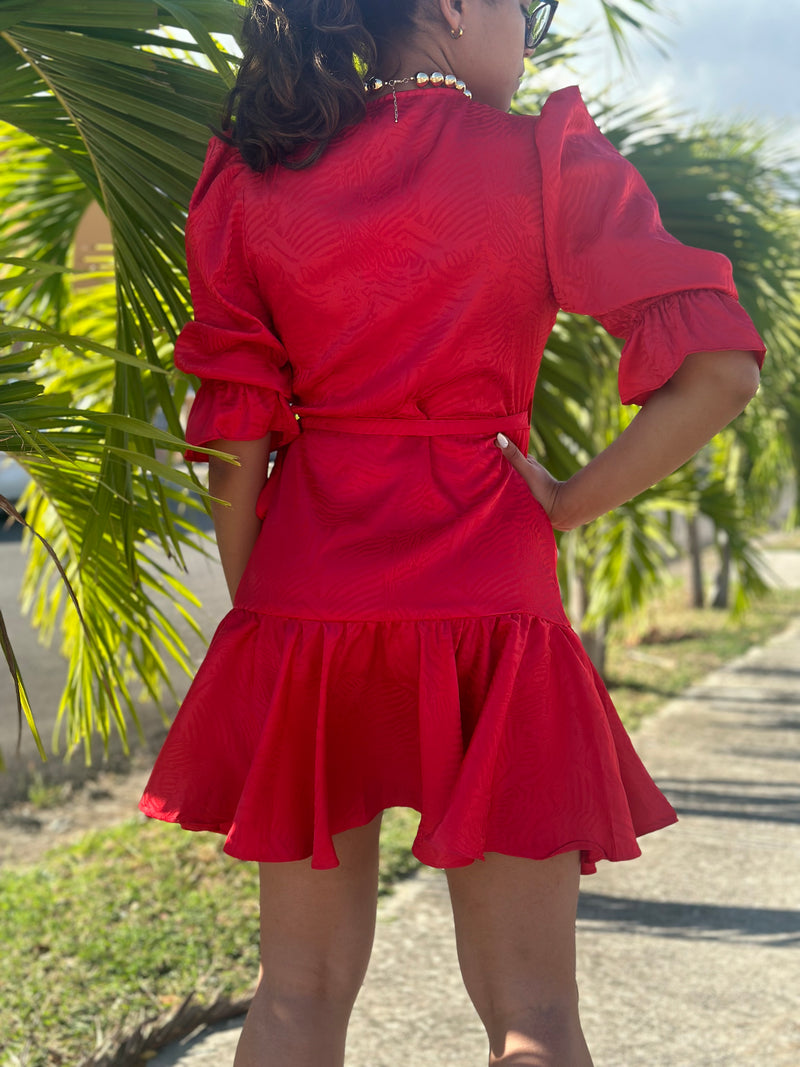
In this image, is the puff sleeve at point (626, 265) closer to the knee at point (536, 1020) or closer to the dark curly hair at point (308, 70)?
the dark curly hair at point (308, 70)

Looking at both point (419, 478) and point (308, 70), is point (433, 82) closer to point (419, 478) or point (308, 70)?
point (308, 70)

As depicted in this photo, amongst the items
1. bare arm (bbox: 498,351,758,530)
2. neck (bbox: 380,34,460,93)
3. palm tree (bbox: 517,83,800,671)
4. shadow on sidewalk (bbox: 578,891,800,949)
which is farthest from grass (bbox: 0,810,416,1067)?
neck (bbox: 380,34,460,93)

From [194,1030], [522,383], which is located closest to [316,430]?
[522,383]

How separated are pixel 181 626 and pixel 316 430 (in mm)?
3300

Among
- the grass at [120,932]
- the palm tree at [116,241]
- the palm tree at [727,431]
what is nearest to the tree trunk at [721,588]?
the palm tree at [727,431]

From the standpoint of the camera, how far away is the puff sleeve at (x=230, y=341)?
3.88ft

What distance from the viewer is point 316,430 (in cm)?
120

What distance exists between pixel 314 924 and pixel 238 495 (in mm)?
464

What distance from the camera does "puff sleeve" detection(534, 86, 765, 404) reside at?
1.06 m

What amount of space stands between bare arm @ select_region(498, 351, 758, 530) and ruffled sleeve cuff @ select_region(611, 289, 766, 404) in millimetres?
21

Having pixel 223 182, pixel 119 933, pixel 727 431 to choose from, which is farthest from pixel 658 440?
pixel 727 431

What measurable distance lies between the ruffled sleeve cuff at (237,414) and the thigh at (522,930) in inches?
19.5

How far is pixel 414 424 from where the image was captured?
1.15 m

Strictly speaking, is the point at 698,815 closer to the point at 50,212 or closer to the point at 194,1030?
the point at 194,1030
